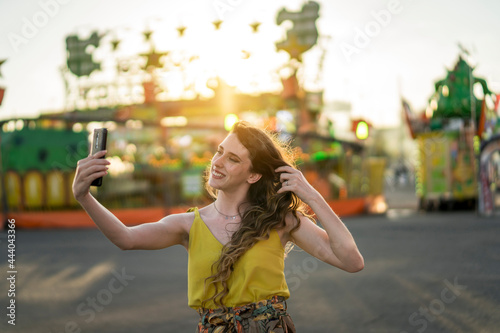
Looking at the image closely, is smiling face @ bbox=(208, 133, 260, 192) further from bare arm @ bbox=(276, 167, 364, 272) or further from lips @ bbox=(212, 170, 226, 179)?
bare arm @ bbox=(276, 167, 364, 272)

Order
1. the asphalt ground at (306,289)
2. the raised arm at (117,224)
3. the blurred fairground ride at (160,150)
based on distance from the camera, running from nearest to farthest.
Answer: the raised arm at (117,224) → the asphalt ground at (306,289) → the blurred fairground ride at (160,150)

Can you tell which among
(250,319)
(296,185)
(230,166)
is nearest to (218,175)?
(230,166)

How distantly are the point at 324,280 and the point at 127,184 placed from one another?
10745 millimetres

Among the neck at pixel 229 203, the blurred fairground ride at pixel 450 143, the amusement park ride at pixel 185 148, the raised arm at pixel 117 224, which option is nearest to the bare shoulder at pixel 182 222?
the raised arm at pixel 117 224

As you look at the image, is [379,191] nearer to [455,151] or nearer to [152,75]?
[455,151]

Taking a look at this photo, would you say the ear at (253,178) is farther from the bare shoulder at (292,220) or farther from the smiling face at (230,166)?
the bare shoulder at (292,220)

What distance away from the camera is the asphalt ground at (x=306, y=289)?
5281mm

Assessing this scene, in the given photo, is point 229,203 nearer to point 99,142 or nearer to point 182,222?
point 182,222

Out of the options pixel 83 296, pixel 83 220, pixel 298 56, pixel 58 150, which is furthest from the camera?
pixel 298 56

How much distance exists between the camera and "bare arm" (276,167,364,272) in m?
2.18

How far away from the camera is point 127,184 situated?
17.3 m

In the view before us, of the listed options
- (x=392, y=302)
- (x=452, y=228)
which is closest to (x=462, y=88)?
(x=452, y=228)

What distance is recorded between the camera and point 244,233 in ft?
7.20

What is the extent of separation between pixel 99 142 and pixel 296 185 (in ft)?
2.54
